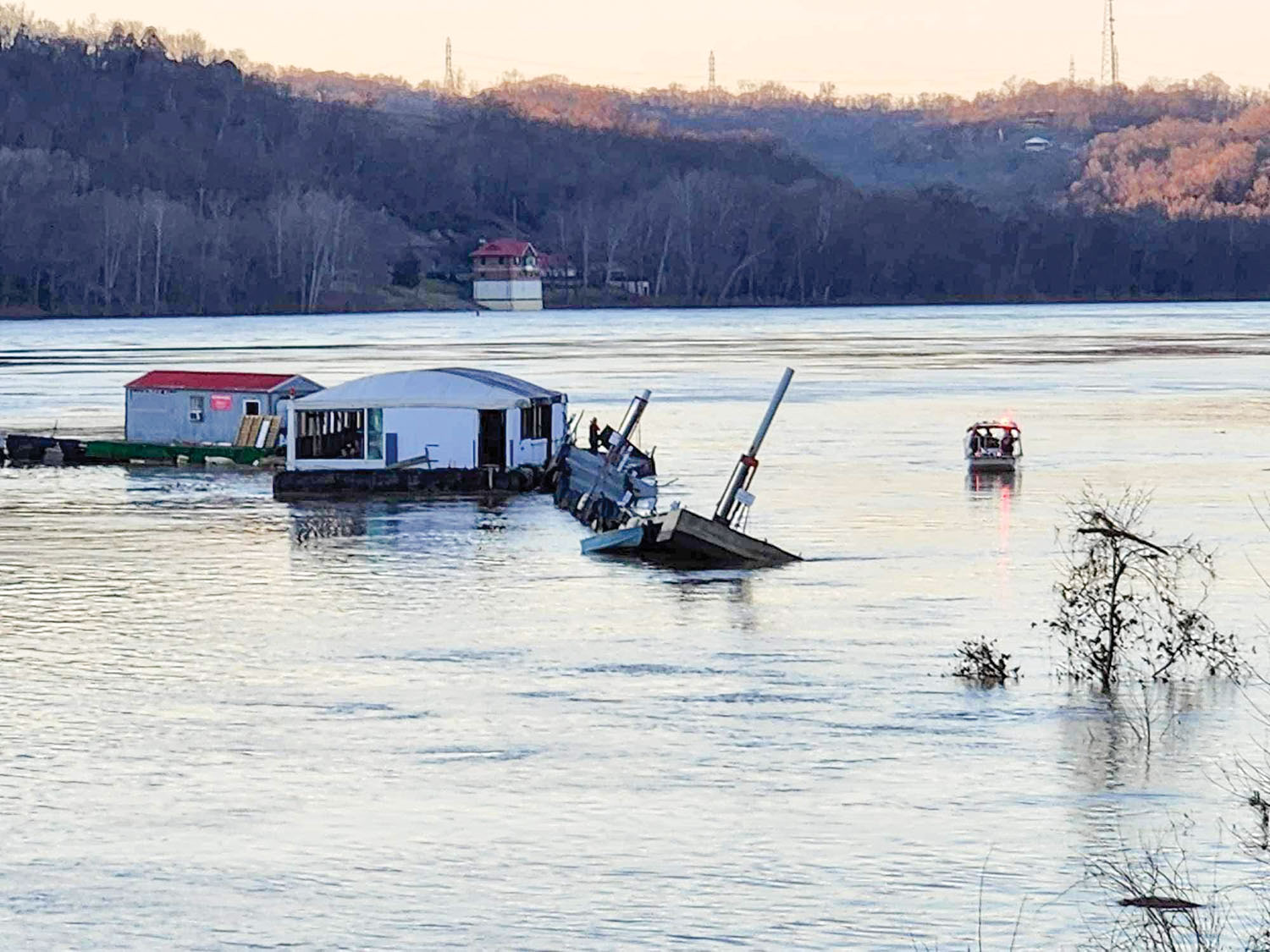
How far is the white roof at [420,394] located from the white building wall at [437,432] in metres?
0.25

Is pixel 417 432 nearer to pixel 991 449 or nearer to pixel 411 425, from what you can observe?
pixel 411 425

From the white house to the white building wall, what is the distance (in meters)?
0.02

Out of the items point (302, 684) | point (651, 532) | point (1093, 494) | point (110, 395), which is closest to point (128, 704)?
point (302, 684)

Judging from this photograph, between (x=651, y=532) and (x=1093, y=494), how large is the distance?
15.3m

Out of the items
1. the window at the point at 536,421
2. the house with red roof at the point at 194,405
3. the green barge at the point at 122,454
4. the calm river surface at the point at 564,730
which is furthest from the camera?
the house with red roof at the point at 194,405

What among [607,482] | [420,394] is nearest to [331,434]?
[420,394]

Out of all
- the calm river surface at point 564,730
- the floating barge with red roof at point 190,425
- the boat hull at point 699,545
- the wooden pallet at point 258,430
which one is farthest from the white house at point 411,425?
the boat hull at point 699,545

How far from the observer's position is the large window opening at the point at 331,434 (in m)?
56.8

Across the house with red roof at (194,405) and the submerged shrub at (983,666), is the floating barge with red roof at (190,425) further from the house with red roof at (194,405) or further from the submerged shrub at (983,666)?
the submerged shrub at (983,666)

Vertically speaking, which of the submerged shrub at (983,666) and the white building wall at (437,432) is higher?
the white building wall at (437,432)

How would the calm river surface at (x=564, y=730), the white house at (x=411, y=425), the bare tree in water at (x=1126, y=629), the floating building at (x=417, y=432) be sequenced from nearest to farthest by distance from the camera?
1. the calm river surface at (x=564, y=730)
2. the bare tree in water at (x=1126, y=629)
3. the floating building at (x=417, y=432)
4. the white house at (x=411, y=425)

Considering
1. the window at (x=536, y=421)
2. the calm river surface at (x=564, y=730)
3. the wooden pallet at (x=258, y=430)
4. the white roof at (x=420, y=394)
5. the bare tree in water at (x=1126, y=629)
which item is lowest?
the calm river surface at (x=564, y=730)

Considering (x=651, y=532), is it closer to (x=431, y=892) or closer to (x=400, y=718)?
(x=400, y=718)

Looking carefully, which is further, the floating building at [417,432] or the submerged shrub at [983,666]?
the floating building at [417,432]
